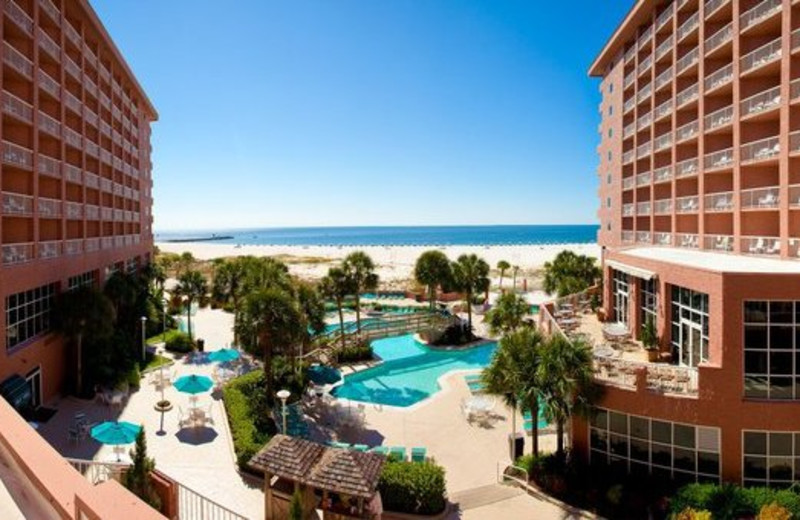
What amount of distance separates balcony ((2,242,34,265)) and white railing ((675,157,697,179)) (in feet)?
114

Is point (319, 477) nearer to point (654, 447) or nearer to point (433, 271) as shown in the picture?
point (654, 447)

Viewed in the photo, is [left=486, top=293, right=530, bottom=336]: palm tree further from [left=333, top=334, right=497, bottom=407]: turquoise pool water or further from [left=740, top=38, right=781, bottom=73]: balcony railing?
[left=740, top=38, right=781, bottom=73]: balcony railing

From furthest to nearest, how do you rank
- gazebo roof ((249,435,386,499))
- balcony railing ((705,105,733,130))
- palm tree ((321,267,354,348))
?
1. palm tree ((321,267,354,348))
2. balcony railing ((705,105,733,130))
3. gazebo roof ((249,435,386,499))

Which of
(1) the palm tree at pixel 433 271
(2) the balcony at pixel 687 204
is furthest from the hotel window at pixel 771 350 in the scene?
(1) the palm tree at pixel 433 271

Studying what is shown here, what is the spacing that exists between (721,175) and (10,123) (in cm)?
3706

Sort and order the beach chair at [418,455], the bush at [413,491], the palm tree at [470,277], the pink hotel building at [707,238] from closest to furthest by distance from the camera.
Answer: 1. the pink hotel building at [707,238]
2. the bush at [413,491]
3. the beach chair at [418,455]
4. the palm tree at [470,277]

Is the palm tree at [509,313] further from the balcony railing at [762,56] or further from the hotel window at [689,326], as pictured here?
the balcony railing at [762,56]

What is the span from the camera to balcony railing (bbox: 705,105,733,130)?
80.6ft

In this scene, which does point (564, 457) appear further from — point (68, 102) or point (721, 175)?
point (68, 102)

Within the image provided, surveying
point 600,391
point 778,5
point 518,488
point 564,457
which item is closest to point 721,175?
point 778,5

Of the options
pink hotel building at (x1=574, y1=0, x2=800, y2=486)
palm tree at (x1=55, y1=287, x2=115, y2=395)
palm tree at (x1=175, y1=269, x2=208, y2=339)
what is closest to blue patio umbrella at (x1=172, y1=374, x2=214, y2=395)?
palm tree at (x1=55, y1=287, x2=115, y2=395)

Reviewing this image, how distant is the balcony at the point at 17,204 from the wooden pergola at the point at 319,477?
17.8m

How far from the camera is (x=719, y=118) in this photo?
2523 centimetres

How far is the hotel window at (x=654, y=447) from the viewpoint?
17141 mm
